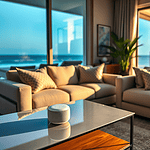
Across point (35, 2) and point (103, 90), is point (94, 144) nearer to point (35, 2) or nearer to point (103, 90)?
point (103, 90)

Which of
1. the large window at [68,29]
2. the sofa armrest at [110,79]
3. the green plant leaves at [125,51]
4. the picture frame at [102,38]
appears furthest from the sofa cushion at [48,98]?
the picture frame at [102,38]

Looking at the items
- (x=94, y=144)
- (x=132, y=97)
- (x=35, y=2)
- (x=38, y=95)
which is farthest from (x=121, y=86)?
(x=35, y=2)

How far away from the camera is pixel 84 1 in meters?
4.97

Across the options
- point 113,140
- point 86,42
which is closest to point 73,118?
point 113,140

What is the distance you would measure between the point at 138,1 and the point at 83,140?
4.67 meters

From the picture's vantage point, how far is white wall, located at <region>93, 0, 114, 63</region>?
4.97 metres

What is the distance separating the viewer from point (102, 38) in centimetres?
520

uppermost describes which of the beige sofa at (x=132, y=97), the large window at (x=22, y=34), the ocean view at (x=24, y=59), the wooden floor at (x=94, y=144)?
the large window at (x=22, y=34)

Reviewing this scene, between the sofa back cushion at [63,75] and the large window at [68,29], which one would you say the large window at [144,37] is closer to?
the large window at [68,29]

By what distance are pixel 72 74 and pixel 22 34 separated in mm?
1683

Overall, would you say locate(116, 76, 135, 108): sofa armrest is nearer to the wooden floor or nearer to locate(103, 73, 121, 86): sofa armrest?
locate(103, 73, 121, 86): sofa armrest

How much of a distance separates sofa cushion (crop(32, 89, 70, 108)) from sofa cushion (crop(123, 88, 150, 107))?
3.10 feet

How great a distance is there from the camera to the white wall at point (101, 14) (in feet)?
16.3

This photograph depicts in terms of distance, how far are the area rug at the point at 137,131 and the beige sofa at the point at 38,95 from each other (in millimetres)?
655
